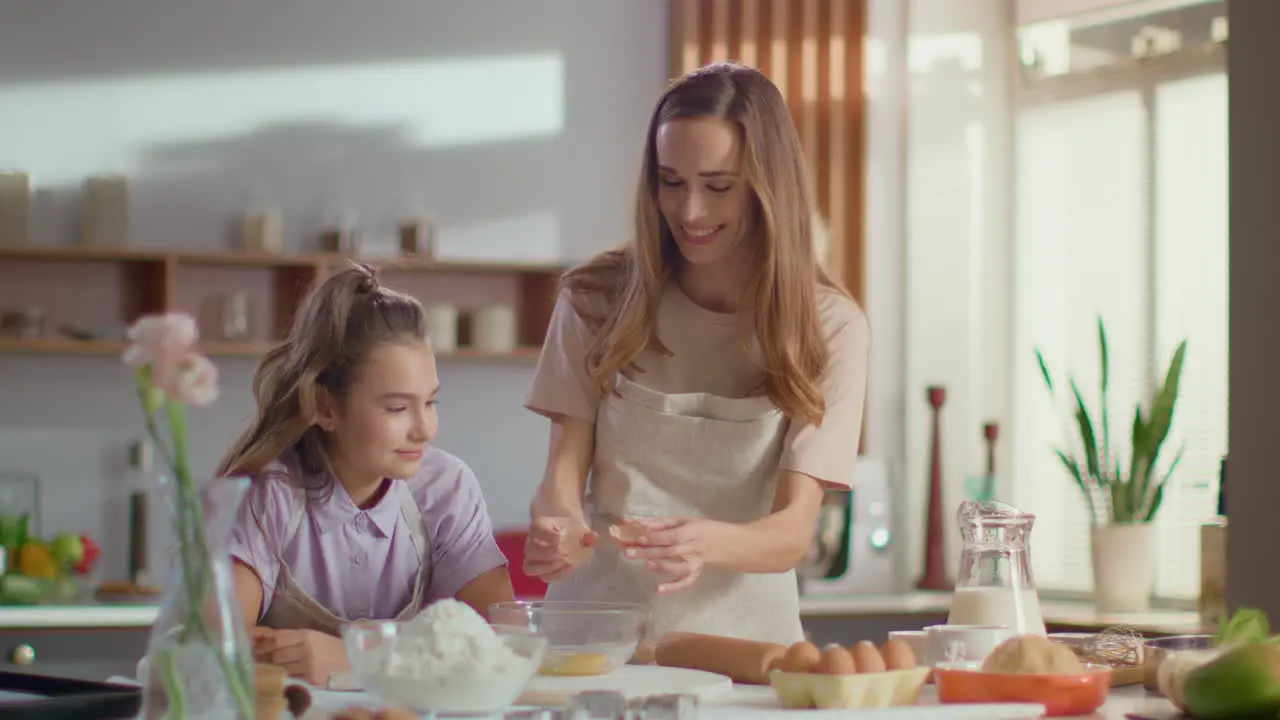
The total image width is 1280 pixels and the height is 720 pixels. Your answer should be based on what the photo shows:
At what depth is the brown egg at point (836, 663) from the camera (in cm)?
142

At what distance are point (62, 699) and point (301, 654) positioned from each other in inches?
17.9

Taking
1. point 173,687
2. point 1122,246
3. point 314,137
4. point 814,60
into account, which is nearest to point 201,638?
point 173,687

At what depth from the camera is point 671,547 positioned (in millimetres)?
1838

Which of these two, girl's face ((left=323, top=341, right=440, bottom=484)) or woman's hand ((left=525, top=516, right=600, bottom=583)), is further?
girl's face ((left=323, top=341, right=440, bottom=484))

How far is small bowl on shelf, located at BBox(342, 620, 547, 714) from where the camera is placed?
1.33 m

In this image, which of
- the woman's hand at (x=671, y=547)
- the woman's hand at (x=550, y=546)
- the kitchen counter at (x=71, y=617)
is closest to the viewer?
the woman's hand at (x=671, y=547)

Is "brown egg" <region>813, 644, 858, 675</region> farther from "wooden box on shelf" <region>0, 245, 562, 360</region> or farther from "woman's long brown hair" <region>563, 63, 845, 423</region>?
"wooden box on shelf" <region>0, 245, 562, 360</region>

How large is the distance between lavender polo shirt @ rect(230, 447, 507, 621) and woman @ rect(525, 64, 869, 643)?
13cm

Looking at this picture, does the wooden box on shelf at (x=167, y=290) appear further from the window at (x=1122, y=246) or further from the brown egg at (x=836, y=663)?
the brown egg at (x=836, y=663)

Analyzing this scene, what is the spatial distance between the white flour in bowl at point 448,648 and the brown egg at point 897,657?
0.34 metres

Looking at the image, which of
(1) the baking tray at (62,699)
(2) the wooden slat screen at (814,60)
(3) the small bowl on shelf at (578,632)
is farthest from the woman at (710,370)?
(2) the wooden slat screen at (814,60)

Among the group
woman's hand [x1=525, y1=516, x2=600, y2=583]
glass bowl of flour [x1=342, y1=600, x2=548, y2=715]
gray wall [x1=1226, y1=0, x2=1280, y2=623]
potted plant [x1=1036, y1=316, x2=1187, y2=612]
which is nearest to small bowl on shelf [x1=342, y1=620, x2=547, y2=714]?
Answer: glass bowl of flour [x1=342, y1=600, x2=548, y2=715]

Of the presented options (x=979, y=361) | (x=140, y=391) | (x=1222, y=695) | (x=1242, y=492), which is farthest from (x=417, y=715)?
(x=979, y=361)

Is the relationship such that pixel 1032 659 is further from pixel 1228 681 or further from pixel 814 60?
pixel 814 60
